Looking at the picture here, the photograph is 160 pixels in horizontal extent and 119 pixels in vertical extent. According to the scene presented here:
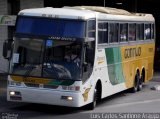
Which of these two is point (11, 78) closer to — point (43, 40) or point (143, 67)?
point (43, 40)

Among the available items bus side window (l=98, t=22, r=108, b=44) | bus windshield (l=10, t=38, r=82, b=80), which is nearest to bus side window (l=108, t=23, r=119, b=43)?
bus side window (l=98, t=22, r=108, b=44)

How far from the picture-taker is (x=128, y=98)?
19266 millimetres

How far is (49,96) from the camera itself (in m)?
14.6

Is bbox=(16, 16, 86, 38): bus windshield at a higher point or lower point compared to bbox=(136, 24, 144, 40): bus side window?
higher

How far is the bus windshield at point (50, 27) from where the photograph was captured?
14883 mm

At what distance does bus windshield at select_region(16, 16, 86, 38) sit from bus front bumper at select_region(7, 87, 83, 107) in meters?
1.51

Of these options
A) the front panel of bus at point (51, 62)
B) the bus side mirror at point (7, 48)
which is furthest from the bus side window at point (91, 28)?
the bus side mirror at point (7, 48)

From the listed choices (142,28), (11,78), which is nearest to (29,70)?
(11,78)

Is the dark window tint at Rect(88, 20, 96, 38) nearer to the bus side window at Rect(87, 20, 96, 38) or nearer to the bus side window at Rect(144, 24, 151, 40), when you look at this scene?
the bus side window at Rect(87, 20, 96, 38)

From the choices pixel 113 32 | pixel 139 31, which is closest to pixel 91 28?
pixel 113 32

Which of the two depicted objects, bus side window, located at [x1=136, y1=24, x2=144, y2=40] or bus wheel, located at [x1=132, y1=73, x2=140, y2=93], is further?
bus wheel, located at [x1=132, y1=73, x2=140, y2=93]

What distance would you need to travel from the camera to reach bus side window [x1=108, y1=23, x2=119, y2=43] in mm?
17375

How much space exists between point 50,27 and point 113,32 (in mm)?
3229

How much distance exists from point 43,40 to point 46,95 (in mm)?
1470
